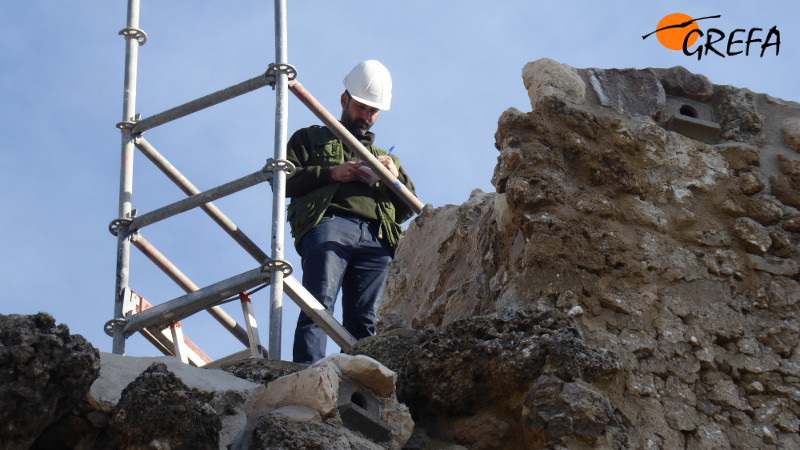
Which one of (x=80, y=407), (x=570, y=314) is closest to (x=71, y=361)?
(x=80, y=407)

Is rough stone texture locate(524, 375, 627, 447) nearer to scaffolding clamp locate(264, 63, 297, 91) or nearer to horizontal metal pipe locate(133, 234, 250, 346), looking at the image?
horizontal metal pipe locate(133, 234, 250, 346)

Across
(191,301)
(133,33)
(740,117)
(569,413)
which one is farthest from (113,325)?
(740,117)

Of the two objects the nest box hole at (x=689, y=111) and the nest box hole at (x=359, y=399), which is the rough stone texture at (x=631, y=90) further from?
the nest box hole at (x=359, y=399)

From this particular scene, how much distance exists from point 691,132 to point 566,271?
0.95 metres

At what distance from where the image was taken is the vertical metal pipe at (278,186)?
3.70 meters

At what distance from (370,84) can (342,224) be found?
3.11 feet

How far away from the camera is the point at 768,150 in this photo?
3.79 metres

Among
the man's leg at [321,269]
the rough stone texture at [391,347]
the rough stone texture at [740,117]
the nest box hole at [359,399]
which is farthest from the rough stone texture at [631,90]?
the man's leg at [321,269]

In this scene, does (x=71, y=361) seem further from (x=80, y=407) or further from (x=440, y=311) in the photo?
(x=440, y=311)

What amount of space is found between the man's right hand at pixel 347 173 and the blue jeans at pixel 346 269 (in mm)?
172

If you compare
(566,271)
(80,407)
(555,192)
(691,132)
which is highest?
(691,132)

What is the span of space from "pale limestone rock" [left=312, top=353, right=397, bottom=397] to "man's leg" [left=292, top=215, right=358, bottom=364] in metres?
1.65

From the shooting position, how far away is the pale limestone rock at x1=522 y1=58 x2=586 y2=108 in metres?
3.65

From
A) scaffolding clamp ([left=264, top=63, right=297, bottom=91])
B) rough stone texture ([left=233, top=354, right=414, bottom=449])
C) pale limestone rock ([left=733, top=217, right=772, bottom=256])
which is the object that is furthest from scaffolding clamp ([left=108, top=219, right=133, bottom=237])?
pale limestone rock ([left=733, top=217, right=772, bottom=256])
